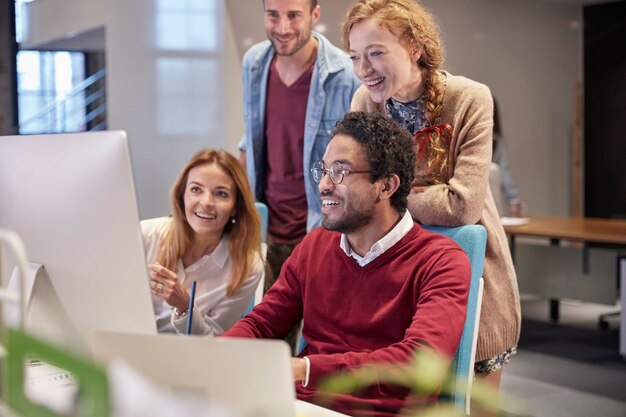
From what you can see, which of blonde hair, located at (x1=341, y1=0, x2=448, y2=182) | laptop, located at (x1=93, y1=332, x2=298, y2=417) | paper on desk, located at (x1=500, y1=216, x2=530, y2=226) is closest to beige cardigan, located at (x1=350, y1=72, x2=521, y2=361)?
blonde hair, located at (x1=341, y1=0, x2=448, y2=182)

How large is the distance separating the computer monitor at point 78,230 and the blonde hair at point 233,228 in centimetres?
123

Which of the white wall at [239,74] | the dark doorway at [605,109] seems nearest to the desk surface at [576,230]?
the white wall at [239,74]

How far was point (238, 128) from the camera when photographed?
19.8 ft

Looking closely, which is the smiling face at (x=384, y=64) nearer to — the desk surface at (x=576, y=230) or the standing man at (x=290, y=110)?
the standing man at (x=290, y=110)

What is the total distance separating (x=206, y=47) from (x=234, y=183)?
12.3 ft

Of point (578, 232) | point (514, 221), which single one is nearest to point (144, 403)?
point (578, 232)

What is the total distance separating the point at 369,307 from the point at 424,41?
658mm

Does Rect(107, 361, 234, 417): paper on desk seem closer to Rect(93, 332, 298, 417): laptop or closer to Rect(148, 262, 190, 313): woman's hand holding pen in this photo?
Rect(93, 332, 298, 417): laptop

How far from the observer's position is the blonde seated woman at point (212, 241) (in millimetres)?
2457

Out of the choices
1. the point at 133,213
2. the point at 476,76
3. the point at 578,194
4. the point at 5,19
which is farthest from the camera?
the point at 5,19

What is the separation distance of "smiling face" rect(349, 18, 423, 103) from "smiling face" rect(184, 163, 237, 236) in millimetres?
651

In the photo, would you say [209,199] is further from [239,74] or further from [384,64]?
[239,74]

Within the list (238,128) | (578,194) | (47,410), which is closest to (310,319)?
(47,410)

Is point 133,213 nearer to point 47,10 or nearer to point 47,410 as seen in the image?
point 47,410
